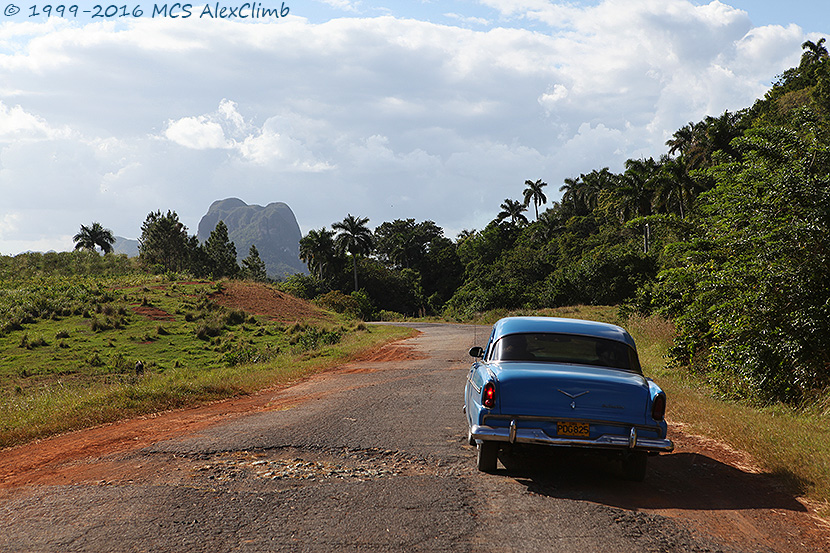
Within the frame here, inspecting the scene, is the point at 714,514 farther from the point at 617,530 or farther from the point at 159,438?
the point at 159,438

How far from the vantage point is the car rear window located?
7.36 meters

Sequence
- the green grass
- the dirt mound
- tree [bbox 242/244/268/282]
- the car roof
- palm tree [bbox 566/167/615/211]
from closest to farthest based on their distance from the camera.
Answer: the car roof < the green grass < the dirt mound < palm tree [bbox 566/167/615/211] < tree [bbox 242/244/268/282]

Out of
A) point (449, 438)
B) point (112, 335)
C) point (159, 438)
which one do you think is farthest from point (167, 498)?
point (112, 335)

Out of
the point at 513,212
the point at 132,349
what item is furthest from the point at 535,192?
the point at 132,349

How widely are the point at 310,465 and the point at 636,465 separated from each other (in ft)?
11.7

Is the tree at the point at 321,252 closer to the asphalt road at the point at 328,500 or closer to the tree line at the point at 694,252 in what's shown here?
the tree line at the point at 694,252

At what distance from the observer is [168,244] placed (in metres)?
89.4


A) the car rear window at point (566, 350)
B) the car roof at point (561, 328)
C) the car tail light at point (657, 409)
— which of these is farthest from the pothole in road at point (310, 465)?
the car tail light at point (657, 409)

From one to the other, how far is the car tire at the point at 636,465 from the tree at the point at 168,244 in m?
89.3

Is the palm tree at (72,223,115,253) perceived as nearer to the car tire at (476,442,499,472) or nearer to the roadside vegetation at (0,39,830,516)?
the roadside vegetation at (0,39,830,516)

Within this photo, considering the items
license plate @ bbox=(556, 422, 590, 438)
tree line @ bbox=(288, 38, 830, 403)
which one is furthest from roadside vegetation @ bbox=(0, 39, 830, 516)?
license plate @ bbox=(556, 422, 590, 438)

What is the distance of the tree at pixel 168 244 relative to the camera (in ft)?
292

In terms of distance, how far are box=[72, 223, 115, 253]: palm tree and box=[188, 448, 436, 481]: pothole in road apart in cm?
11348

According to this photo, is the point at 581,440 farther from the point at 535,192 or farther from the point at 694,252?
the point at 535,192
